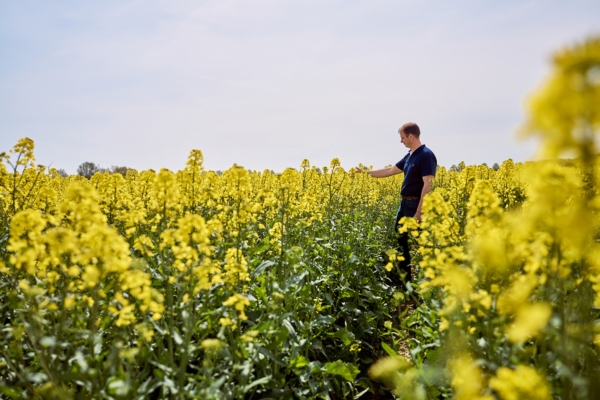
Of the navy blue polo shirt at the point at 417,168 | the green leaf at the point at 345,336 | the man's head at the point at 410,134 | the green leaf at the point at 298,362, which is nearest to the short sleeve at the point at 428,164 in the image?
the navy blue polo shirt at the point at 417,168

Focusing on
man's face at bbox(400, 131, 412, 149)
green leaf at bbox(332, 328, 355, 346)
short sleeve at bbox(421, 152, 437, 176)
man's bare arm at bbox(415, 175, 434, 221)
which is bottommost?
green leaf at bbox(332, 328, 355, 346)

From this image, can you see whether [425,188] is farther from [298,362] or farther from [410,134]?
[298,362]

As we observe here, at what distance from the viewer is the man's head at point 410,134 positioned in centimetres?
683

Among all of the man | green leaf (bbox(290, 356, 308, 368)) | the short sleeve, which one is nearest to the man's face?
the man

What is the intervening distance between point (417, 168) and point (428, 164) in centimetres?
25

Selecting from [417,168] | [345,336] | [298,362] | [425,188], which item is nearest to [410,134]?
[417,168]

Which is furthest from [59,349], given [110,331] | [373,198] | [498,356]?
[373,198]

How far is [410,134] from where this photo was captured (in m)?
6.83

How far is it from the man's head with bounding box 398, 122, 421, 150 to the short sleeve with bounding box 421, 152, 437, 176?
426mm

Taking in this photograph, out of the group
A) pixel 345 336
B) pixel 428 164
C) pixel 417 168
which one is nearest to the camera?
pixel 345 336

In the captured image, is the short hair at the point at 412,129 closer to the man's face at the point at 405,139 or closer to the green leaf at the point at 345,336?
the man's face at the point at 405,139

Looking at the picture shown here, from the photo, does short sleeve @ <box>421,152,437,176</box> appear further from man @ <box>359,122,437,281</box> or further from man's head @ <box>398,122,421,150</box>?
man's head @ <box>398,122,421,150</box>

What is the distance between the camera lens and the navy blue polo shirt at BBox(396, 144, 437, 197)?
649 cm

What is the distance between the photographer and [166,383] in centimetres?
239
